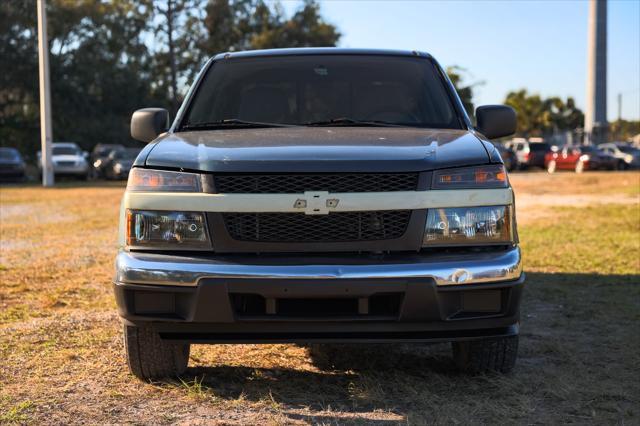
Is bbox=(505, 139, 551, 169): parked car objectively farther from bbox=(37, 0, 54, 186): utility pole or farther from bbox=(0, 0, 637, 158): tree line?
bbox=(37, 0, 54, 186): utility pole

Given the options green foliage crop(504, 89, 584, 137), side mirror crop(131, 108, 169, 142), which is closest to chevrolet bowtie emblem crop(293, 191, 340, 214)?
side mirror crop(131, 108, 169, 142)

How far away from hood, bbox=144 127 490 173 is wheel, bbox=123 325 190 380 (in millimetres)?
824

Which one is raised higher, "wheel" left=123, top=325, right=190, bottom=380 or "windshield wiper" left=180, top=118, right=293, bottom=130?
"windshield wiper" left=180, top=118, right=293, bottom=130

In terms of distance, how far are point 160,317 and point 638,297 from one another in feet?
14.8

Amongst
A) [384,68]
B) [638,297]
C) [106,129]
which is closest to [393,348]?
[384,68]

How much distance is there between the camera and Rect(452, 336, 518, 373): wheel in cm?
418

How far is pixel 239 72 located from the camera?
531 centimetres

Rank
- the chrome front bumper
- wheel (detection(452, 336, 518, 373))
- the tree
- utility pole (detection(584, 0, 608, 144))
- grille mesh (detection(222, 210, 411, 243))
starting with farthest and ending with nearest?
the tree → utility pole (detection(584, 0, 608, 144)) → wheel (detection(452, 336, 518, 373)) → grille mesh (detection(222, 210, 411, 243)) → the chrome front bumper

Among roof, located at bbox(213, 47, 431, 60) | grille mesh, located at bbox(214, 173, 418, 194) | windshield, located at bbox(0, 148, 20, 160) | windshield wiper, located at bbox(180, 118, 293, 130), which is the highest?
roof, located at bbox(213, 47, 431, 60)

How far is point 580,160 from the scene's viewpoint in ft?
125

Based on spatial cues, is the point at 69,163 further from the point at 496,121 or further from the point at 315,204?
the point at 315,204

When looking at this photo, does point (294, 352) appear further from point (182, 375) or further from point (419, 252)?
point (419, 252)

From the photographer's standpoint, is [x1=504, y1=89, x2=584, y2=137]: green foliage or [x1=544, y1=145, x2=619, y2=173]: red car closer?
[x1=544, y1=145, x2=619, y2=173]: red car

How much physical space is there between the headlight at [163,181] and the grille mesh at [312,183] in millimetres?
122
